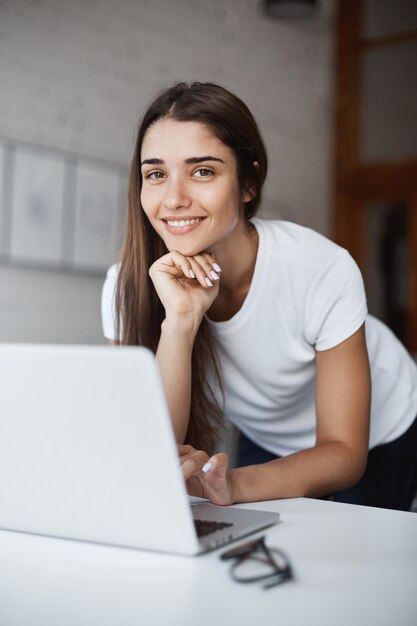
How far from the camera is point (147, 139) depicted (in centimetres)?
145

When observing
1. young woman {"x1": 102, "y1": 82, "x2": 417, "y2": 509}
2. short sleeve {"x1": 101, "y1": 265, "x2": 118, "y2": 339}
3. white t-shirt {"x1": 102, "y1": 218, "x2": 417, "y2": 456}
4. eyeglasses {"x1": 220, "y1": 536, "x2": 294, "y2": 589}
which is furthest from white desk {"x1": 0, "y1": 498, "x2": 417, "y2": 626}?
short sleeve {"x1": 101, "y1": 265, "x2": 118, "y2": 339}

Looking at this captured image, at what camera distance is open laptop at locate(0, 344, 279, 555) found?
701 millimetres

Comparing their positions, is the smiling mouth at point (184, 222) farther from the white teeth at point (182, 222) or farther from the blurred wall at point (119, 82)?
the blurred wall at point (119, 82)

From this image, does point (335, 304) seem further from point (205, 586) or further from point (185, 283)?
point (205, 586)

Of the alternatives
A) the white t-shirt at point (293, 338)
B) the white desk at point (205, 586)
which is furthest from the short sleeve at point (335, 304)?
the white desk at point (205, 586)

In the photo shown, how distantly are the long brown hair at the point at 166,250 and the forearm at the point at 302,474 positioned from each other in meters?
0.31

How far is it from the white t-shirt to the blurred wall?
186 cm

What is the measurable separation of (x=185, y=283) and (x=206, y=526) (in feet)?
2.26

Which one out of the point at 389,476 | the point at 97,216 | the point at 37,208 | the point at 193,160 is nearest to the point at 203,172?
the point at 193,160

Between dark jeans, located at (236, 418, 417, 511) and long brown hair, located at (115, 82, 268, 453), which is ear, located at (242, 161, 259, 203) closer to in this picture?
long brown hair, located at (115, 82, 268, 453)

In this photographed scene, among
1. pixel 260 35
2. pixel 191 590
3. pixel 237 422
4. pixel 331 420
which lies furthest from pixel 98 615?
pixel 260 35

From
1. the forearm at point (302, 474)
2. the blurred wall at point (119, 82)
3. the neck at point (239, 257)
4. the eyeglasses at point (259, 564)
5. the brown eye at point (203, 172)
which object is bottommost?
the forearm at point (302, 474)

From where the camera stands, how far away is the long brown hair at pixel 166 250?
4.67 ft

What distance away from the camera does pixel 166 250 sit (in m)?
1.59
